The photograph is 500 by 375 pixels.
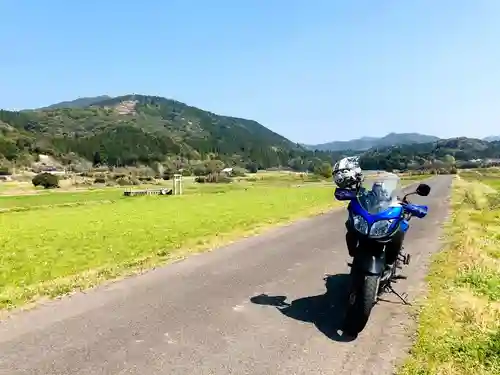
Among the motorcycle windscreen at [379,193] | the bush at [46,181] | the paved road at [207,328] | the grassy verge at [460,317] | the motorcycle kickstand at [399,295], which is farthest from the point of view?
the bush at [46,181]

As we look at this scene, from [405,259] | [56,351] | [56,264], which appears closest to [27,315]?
[56,351]

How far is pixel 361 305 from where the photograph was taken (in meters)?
6.11

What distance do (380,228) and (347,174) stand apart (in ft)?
4.26

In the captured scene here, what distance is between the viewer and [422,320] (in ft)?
22.1

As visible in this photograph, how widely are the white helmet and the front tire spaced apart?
67.2 inches

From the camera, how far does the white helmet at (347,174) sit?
7371mm

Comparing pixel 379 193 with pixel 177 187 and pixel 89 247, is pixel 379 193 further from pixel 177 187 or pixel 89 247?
pixel 177 187

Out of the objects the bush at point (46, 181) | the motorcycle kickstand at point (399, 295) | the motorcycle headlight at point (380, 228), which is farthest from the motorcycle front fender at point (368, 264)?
the bush at point (46, 181)

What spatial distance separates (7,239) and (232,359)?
13.3 meters

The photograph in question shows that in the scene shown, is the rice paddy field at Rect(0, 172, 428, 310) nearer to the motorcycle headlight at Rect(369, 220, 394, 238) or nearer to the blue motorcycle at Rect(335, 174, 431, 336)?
the blue motorcycle at Rect(335, 174, 431, 336)

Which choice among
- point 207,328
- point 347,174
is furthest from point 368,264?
point 207,328

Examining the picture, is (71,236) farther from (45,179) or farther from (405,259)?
(45,179)

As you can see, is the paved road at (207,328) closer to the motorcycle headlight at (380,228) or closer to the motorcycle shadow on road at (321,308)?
the motorcycle shadow on road at (321,308)

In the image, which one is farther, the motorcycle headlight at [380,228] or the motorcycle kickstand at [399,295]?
the motorcycle kickstand at [399,295]
